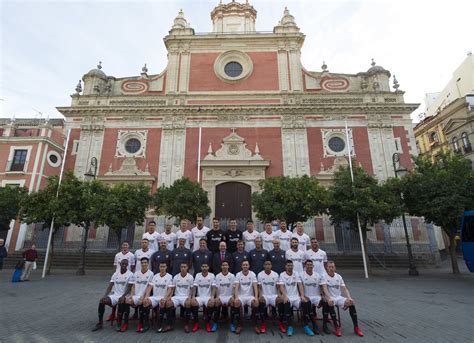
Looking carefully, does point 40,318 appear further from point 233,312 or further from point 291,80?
point 291,80

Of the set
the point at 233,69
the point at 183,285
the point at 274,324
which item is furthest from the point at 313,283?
the point at 233,69

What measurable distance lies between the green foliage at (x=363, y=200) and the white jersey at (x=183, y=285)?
33.3 feet

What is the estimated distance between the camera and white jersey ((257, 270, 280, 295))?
19.6 ft

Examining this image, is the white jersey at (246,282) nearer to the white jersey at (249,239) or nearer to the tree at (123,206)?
the white jersey at (249,239)

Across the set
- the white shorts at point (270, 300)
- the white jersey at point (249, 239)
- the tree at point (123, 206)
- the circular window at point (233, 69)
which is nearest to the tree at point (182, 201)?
the tree at point (123, 206)

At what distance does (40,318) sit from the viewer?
643 centimetres

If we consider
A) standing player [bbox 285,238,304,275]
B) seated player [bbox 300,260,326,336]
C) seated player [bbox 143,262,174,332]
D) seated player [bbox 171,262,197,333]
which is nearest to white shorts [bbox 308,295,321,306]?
seated player [bbox 300,260,326,336]

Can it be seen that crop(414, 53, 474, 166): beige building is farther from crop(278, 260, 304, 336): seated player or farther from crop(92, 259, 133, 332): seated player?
crop(92, 259, 133, 332): seated player

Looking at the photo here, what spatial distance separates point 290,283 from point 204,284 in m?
1.77

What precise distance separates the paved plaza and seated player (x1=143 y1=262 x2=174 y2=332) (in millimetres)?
246

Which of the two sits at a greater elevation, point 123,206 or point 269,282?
point 123,206

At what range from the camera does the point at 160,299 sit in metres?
5.79

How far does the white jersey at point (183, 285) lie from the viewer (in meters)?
5.95

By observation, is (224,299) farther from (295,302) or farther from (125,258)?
(125,258)
